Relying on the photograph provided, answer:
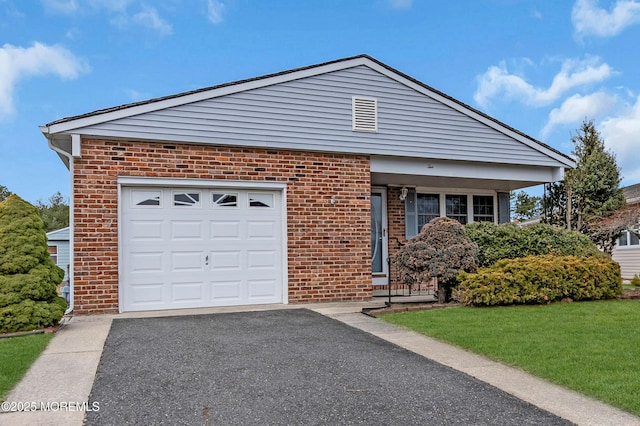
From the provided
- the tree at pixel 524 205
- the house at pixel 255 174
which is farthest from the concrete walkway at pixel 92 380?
the tree at pixel 524 205

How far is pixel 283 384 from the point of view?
457 cm

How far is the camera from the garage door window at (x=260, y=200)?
10.0 m

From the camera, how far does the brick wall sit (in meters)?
8.80

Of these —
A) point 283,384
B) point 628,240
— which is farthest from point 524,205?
point 283,384

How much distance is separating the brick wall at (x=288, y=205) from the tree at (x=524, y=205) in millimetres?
27177

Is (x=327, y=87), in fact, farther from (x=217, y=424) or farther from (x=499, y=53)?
(x=217, y=424)

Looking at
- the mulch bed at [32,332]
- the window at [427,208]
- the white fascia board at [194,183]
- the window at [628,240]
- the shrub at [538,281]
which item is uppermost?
the white fascia board at [194,183]

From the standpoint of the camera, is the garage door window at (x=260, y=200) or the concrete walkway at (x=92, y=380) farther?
the garage door window at (x=260, y=200)

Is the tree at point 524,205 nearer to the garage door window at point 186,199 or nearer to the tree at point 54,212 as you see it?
the garage door window at point 186,199

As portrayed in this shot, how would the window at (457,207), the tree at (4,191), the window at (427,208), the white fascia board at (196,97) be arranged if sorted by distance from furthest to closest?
the tree at (4,191) → the window at (457,207) → the window at (427,208) → the white fascia board at (196,97)

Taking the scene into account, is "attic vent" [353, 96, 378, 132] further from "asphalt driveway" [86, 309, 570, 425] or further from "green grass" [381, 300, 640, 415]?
"asphalt driveway" [86, 309, 570, 425]

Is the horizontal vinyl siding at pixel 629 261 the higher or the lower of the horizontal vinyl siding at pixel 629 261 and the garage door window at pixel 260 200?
the lower

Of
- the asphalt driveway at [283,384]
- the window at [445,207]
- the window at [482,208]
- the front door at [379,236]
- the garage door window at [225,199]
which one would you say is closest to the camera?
the asphalt driveway at [283,384]

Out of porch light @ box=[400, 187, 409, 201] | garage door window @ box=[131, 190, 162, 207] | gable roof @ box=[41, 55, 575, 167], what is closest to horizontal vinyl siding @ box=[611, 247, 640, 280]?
gable roof @ box=[41, 55, 575, 167]
